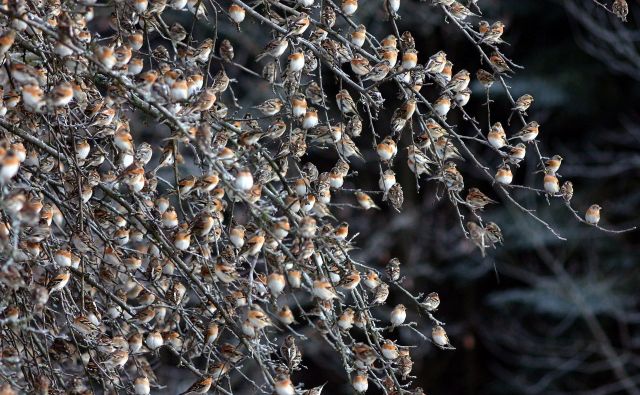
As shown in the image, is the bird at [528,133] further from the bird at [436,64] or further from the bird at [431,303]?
the bird at [431,303]

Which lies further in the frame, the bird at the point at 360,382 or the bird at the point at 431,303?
the bird at the point at 431,303

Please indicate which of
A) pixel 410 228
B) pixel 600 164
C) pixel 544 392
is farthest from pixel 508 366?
pixel 600 164

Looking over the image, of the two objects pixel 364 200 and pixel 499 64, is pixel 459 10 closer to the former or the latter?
pixel 499 64

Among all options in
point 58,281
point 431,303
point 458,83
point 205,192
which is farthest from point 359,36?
point 58,281

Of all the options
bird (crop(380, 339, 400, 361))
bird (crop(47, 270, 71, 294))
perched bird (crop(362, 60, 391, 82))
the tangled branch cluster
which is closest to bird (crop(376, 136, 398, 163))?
the tangled branch cluster

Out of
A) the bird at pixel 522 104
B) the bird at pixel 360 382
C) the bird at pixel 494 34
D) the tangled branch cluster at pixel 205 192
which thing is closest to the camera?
the tangled branch cluster at pixel 205 192

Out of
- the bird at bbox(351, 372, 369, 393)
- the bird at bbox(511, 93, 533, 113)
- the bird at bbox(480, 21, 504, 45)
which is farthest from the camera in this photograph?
the bird at bbox(511, 93, 533, 113)

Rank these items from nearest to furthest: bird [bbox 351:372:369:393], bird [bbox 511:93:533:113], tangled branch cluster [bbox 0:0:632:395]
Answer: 1. tangled branch cluster [bbox 0:0:632:395]
2. bird [bbox 351:372:369:393]
3. bird [bbox 511:93:533:113]

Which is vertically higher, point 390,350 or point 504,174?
point 504,174

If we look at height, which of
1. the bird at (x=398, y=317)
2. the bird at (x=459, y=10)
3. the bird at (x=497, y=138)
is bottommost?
the bird at (x=398, y=317)

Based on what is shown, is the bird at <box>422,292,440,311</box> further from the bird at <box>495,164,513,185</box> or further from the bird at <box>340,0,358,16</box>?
the bird at <box>340,0,358,16</box>

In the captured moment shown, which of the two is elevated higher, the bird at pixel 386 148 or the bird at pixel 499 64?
the bird at pixel 499 64

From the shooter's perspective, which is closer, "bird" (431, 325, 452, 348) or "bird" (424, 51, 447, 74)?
"bird" (424, 51, 447, 74)

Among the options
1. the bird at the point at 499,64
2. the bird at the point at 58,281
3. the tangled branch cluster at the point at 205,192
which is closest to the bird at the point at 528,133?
the tangled branch cluster at the point at 205,192
